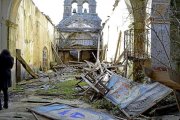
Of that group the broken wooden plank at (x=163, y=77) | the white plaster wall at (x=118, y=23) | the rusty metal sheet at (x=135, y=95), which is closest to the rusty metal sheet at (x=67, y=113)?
the rusty metal sheet at (x=135, y=95)

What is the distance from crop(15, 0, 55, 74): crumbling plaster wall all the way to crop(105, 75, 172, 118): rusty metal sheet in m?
7.81

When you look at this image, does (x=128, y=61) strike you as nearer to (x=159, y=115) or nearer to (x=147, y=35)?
(x=147, y=35)

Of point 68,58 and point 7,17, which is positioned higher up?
point 7,17

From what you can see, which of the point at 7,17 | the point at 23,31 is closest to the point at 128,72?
the point at 7,17

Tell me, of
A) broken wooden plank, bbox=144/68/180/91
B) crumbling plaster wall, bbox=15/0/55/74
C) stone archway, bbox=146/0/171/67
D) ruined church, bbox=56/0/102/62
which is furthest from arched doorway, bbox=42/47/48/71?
broken wooden plank, bbox=144/68/180/91

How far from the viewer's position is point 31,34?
18906 mm

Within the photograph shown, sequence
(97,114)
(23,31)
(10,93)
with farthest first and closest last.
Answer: (23,31), (10,93), (97,114)

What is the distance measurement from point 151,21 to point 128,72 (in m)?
2.68

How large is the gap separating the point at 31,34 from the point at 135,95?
12772mm

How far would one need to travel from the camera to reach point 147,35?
9211 mm

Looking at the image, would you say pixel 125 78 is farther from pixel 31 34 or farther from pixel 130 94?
pixel 31 34

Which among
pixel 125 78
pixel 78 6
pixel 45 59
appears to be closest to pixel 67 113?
pixel 125 78

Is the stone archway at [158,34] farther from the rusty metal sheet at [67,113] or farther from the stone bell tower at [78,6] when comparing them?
the stone bell tower at [78,6]

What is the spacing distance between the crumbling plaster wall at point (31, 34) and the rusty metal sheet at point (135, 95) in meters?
A: 7.81
